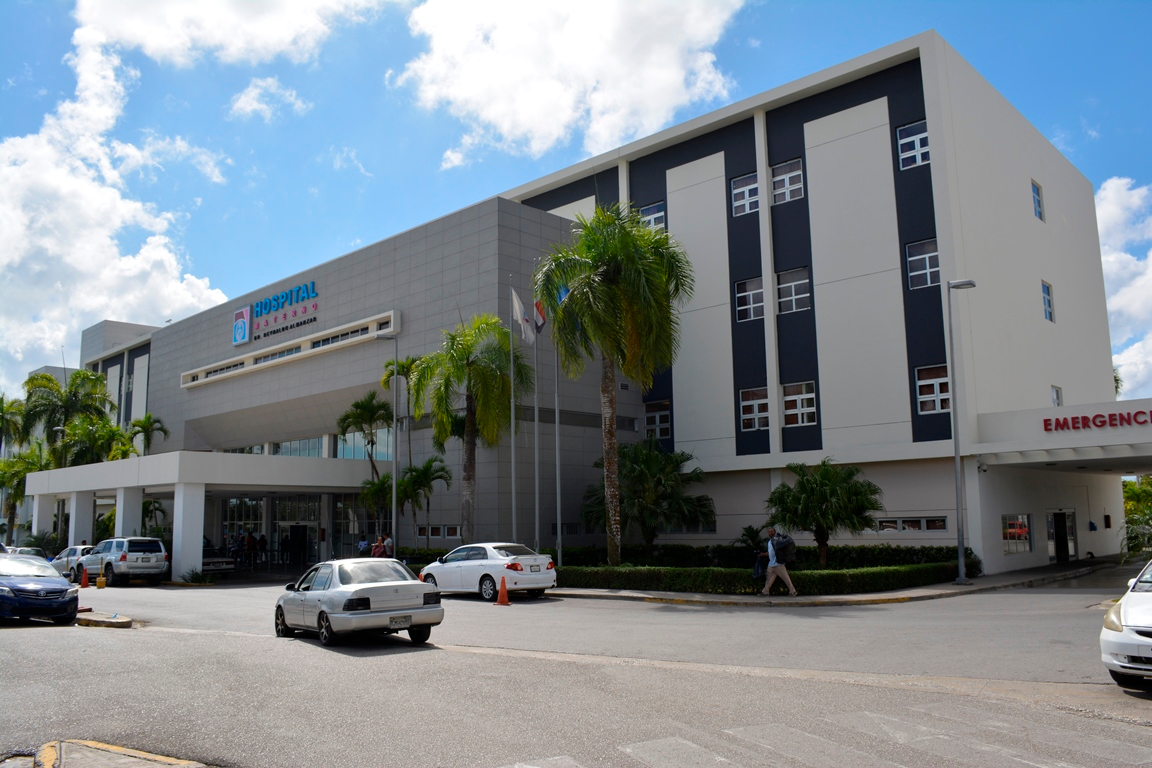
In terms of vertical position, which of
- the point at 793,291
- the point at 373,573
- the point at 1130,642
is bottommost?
the point at 1130,642

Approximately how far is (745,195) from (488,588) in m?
19.2

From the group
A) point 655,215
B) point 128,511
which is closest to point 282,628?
point 128,511

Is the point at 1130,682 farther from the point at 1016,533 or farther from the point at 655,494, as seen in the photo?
the point at 1016,533

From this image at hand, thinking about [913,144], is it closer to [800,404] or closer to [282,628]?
[800,404]

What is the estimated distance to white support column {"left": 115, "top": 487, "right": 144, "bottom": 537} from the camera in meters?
35.2

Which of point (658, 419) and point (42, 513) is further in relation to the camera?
point (42, 513)

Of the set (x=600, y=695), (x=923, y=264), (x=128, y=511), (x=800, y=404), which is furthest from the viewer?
(x=128, y=511)

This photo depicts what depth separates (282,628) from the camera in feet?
49.3

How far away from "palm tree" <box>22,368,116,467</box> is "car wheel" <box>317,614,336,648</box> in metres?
47.3

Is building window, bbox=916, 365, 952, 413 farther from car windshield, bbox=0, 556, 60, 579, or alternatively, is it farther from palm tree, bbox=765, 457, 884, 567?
car windshield, bbox=0, 556, 60, 579

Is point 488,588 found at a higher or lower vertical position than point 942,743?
lower

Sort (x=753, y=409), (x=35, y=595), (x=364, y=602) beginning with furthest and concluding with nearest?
(x=753, y=409) < (x=35, y=595) < (x=364, y=602)

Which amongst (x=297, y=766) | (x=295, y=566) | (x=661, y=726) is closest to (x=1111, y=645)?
(x=661, y=726)

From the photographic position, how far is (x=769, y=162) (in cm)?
3309
